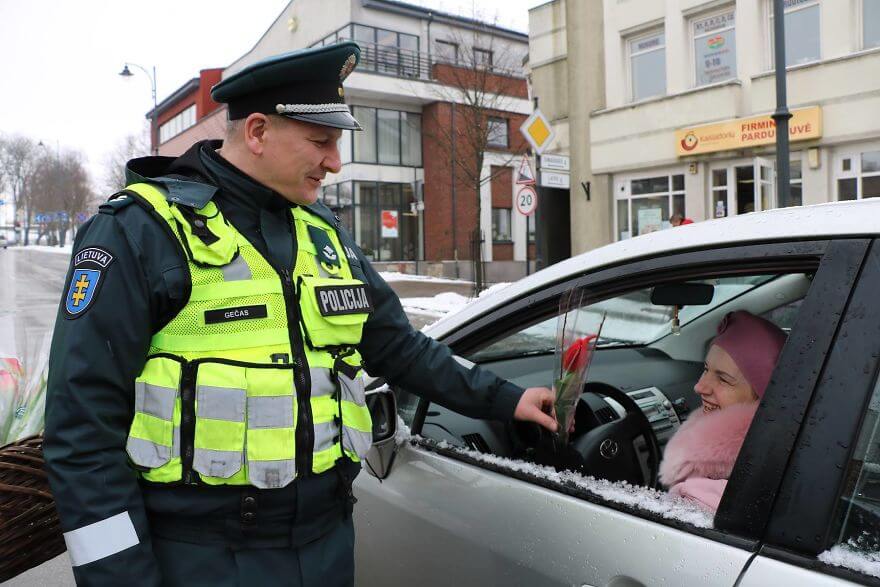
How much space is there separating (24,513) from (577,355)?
1267mm

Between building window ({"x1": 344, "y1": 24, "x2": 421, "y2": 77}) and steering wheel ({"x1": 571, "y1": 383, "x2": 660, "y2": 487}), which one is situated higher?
building window ({"x1": 344, "y1": 24, "x2": 421, "y2": 77})

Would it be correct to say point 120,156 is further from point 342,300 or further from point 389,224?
point 342,300

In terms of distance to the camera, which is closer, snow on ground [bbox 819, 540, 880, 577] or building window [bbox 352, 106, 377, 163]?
snow on ground [bbox 819, 540, 880, 577]

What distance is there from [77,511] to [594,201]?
1836 cm

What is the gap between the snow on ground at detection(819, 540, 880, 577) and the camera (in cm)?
110

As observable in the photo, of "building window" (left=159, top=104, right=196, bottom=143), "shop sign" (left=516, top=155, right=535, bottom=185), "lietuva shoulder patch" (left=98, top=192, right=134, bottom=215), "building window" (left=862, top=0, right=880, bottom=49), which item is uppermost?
"building window" (left=159, top=104, right=196, bottom=143)

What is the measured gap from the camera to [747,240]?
1396 mm

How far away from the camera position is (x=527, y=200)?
12312mm

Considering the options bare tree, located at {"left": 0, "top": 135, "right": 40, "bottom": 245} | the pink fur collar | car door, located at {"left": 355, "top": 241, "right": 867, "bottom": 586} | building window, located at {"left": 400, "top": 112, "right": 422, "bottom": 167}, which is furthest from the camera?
bare tree, located at {"left": 0, "top": 135, "right": 40, "bottom": 245}

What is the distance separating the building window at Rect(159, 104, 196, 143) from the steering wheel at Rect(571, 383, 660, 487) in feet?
149

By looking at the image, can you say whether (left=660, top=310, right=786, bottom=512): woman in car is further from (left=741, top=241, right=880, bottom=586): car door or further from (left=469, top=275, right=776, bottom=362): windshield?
(left=741, top=241, right=880, bottom=586): car door

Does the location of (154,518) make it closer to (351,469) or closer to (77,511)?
(77,511)

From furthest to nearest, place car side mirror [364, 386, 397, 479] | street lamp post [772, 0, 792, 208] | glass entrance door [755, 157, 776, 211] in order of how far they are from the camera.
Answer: glass entrance door [755, 157, 776, 211] → street lamp post [772, 0, 792, 208] → car side mirror [364, 386, 397, 479]

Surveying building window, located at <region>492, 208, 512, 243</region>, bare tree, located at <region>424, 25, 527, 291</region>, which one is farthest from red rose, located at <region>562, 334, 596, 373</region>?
building window, located at <region>492, 208, 512, 243</region>
